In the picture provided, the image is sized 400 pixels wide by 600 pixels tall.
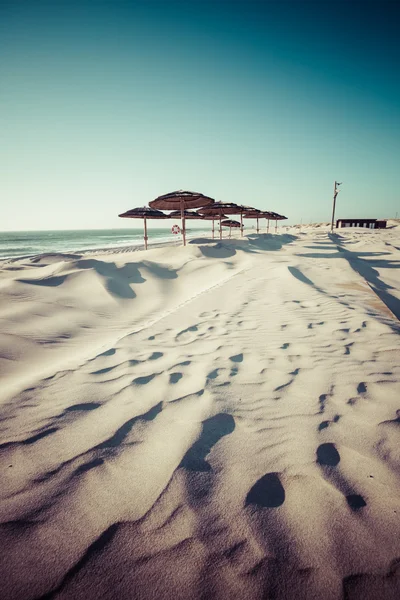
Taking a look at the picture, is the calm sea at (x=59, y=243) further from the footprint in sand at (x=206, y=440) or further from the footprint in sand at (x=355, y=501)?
the footprint in sand at (x=355, y=501)

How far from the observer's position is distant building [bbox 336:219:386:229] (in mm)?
35806

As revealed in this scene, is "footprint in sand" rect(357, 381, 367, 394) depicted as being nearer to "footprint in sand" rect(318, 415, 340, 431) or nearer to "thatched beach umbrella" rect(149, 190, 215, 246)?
"footprint in sand" rect(318, 415, 340, 431)

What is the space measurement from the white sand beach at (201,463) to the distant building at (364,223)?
4090 cm

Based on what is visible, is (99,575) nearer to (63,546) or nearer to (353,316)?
(63,546)

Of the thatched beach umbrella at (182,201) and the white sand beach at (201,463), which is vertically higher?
the thatched beach umbrella at (182,201)

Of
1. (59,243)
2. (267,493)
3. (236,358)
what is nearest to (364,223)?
(59,243)

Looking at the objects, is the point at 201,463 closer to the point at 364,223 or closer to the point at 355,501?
the point at 355,501

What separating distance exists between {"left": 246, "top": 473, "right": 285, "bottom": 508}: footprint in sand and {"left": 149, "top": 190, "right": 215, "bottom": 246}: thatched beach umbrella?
11090 mm

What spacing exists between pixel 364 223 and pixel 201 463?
44646 mm

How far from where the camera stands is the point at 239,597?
0.93m

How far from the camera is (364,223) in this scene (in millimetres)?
37062

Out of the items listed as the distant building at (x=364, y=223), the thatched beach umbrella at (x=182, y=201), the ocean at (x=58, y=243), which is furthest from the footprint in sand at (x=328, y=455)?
the distant building at (x=364, y=223)

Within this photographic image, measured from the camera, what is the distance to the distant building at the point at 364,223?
35806 millimetres

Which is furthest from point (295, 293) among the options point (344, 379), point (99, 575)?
point (99, 575)
